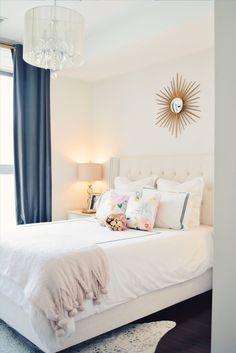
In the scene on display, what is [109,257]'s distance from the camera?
8.30 feet

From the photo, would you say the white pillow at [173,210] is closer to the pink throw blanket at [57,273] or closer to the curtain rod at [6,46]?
the pink throw blanket at [57,273]

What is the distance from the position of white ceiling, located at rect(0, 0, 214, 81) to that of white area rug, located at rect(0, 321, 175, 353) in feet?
8.44

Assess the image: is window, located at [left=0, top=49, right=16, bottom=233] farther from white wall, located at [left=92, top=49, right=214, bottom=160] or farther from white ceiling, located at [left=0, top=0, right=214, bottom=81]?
white wall, located at [left=92, top=49, right=214, bottom=160]

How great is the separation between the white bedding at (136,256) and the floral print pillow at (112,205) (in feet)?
0.66

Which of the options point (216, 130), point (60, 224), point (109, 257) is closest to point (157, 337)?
point (109, 257)

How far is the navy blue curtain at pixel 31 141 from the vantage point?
4281mm

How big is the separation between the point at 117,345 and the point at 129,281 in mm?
445

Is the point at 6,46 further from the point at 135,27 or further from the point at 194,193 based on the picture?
the point at 194,193

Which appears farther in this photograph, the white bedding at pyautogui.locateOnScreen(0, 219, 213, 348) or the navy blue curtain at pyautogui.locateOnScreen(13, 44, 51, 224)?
the navy blue curtain at pyautogui.locateOnScreen(13, 44, 51, 224)

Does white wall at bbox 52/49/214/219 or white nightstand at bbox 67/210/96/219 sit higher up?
white wall at bbox 52/49/214/219

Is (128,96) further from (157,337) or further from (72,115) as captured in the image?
(157,337)

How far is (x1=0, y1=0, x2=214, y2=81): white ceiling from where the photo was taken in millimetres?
3201

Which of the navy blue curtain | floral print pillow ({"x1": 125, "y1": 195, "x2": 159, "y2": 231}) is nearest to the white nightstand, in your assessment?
the navy blue curtain

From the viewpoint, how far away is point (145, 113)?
14.8 ft
